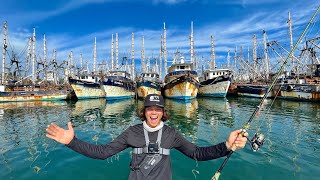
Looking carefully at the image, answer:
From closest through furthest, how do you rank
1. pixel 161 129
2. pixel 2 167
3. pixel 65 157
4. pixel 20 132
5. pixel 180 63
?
pixel 161 129 < pixel 2 167 < pixel 65 157 < pixel 20 132 < pixel 180 63

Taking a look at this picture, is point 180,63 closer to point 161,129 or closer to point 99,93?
point 99,93

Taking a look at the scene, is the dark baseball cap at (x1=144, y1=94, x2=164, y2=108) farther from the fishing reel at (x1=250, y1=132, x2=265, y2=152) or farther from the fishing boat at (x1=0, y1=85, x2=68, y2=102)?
the fishing boat at (x1=0, y1=85, x2=68, y2=102)

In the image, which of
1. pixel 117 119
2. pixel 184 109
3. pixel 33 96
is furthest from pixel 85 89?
pixel 117 119

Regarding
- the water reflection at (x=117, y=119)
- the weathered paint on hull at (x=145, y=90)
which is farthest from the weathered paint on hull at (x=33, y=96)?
the water reflection at (x=117, y=119)

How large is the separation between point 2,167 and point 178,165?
701 centimetres

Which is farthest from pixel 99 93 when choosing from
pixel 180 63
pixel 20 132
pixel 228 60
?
pixel 228 60

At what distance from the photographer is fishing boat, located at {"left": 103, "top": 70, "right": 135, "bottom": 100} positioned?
43.0m

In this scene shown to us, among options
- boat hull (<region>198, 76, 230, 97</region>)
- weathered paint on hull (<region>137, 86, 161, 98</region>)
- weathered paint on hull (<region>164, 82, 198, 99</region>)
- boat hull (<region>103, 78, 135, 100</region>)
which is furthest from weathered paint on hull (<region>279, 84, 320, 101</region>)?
boat hull (<region>103, 78, 135, 100</region>)

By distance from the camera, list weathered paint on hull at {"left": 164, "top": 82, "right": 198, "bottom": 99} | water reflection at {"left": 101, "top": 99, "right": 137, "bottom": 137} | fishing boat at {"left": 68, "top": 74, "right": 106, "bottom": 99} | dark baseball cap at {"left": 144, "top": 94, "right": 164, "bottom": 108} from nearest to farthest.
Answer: dark baseball cap at {"left": 144, "top": 94, "right": 164, "bottom": 108}
water reflection at {"left": 101, "top": 99, "right": 137, "bottom": 137}
weathered paint on hull at {"left": 164, "top": 82, "right": 198, "bottom": 99}
fishing boat at {"left": 68, "top": 74, "right": 106, "bottom": 99}

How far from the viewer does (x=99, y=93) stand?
49.9m

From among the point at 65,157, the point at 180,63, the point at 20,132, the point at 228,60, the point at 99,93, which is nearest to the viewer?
the point at 65,157

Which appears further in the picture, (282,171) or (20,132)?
(20,132)

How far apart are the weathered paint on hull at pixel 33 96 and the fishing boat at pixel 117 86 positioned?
35.3 ft

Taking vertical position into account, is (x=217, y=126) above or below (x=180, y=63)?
below
